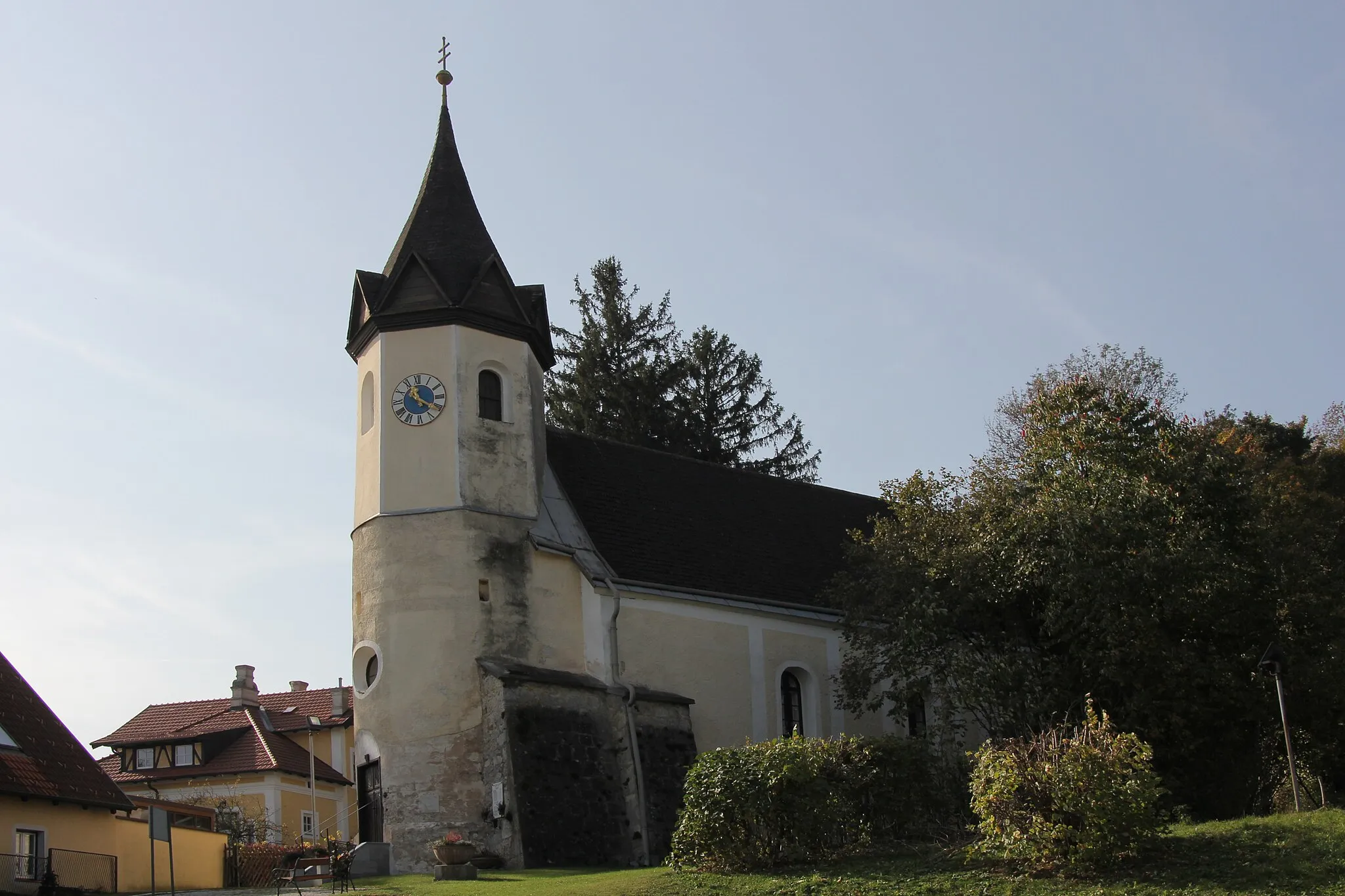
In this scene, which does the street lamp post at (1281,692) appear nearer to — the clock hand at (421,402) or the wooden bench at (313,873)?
the wooden bench at (313,873)

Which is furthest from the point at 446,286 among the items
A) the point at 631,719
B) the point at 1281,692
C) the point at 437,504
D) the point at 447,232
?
the point at 1281,692

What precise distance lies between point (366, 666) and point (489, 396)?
5905 mm

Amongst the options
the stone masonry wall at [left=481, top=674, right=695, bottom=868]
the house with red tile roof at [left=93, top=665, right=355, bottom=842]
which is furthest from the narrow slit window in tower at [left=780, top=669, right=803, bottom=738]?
the house with red tile roof at [left=93, top=665, right=355, bottom=842]

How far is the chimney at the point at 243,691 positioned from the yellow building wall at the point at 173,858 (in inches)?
790

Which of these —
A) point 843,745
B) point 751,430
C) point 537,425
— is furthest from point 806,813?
point 751,430

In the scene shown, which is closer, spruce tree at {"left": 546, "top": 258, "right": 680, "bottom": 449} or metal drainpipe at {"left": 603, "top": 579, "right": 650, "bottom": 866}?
metal drainpipe at {"left": 603, "top": 579, "right": 650, "bottom": 866}

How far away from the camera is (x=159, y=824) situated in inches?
765

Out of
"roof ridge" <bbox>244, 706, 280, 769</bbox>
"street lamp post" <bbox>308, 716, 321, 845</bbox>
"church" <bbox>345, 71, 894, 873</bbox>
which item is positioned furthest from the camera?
"roof ridge" <bbox>244, 706, 280, 769</bbox>

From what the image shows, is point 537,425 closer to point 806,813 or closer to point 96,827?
point 96,827

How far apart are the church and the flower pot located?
4.60ft

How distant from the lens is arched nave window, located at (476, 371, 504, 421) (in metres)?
29.4

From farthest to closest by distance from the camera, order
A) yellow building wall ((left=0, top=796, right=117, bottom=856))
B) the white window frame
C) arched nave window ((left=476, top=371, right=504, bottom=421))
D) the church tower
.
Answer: arched nave window ((left=476, top=371, right=504, bottom=421)) < the church tower < yellow building wall ((left=0, top=796, right=117, bottom=856)) < the white window frame

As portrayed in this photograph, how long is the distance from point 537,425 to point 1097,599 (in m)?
12.2

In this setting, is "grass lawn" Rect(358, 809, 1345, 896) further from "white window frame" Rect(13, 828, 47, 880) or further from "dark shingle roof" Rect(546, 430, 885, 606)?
"dark shingle roof" Rect(546, 430, 885, 606)
